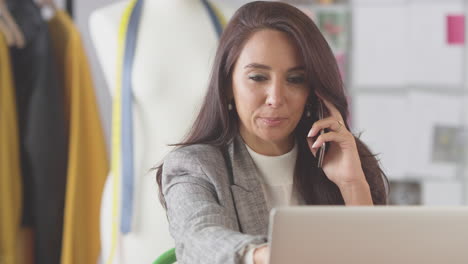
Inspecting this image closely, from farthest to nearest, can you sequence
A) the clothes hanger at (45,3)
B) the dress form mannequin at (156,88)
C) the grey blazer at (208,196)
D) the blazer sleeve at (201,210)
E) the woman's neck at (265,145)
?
the clothes hanger at (45,3)
the dress form mannequin at (156,88)
the woman's neck at (265,145)
the grey blazer at (208,196)
the blazer sleeve at (201,210)

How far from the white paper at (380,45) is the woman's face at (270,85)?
2.17m

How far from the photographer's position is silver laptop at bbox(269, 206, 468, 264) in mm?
977

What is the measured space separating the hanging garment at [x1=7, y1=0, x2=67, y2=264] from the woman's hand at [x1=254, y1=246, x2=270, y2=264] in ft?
6.03

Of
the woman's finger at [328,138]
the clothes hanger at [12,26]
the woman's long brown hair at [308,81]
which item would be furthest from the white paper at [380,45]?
the woman's finger at [328,138]

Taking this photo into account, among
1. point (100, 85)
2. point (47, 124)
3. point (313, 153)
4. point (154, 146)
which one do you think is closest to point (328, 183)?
point (313, 153)

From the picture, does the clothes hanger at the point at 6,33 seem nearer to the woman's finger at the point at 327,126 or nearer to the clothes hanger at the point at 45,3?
the clothes hanger at the point at 45,3

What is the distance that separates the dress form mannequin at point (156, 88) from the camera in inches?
85.7

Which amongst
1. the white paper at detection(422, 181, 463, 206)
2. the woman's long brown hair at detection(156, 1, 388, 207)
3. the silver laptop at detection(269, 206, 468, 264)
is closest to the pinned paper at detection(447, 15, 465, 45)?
the white paper at detection(422, 181, 463, 206)

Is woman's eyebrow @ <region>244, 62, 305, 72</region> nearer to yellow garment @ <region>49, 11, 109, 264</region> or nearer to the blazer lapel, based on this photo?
the blazer lapel

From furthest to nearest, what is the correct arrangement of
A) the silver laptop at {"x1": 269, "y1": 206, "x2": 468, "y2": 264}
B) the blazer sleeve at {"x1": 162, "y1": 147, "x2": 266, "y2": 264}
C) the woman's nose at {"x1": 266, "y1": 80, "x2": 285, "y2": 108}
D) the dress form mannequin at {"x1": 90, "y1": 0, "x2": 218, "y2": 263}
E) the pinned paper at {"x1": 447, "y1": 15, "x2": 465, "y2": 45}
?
the pinned paper at {"x1": 447, "y1": 15, "x2": 465, "y2": 45} → the dress form mannequin at {"x1": 90, "y1": 0, "x2": 218, "y2": 263} → the woman's nose at {"x1": 266, "y1": 80, "x2": 285, "y2": 108} → the blazer sleeve at {"x1": 162, "y1": 147, "x2": 266, "y2": 264} → the silver laptop at {"x1": 269, "y1": 206, "x2": 468, "y2": 264}

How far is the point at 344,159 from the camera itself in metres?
1.47

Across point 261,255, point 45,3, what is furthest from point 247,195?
point 45,3

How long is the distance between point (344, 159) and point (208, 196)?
0.27 metres

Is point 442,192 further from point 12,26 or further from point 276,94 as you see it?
point 276,94
